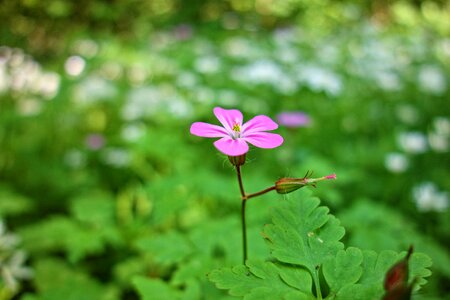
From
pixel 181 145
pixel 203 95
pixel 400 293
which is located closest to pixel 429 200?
pixel 181 145

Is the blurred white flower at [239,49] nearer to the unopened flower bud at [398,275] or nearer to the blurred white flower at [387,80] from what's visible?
the blurred white flower at [387,80]

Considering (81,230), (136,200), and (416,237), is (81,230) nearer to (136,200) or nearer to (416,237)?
(136,200)

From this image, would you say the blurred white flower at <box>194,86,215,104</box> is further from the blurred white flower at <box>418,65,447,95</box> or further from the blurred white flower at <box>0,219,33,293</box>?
the blurred white flower at <box>418,65,447,95</box>

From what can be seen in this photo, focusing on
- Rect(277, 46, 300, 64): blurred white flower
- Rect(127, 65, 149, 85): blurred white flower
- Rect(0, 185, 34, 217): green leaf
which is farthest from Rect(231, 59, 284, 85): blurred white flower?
Rect(0, 185, 34, 217): green leaf

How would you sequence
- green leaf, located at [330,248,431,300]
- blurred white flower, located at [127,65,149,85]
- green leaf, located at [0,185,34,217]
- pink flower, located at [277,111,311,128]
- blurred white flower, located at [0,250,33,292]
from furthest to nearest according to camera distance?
blurred white flower, located at [127,65,149,85], pink flower, located at [277,111,311,128], green leaf, located at [0,185,34,217], blurred white flower, located at [0,250,33,292], green leaf, located at [330,248,431,300]

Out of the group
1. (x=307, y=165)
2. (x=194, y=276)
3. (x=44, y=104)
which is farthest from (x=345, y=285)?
(x=44, y=104)

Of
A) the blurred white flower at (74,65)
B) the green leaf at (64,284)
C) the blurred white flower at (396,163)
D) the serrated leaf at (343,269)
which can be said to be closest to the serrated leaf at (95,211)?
the green leaf at (64,284)
